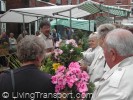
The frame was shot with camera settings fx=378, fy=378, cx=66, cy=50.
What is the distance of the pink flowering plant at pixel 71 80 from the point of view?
3.75 meters

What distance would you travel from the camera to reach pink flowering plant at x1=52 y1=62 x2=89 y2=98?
3.75 metres

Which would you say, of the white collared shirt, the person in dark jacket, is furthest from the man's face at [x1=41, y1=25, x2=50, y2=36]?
the white collared shirt

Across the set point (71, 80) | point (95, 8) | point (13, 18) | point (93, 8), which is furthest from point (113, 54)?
point (13, 18)

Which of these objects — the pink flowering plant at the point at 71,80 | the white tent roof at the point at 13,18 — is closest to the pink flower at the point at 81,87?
the pink flowering plant at the point at 71,80

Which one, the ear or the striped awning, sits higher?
the striped awning

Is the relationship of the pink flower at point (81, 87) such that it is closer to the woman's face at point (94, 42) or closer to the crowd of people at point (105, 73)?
the crowd of people at point (105, 73)

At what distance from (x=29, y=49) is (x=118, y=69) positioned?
972 millimetres

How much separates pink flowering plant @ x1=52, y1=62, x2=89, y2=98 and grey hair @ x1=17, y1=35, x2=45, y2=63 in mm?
296

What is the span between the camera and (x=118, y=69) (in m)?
3.16

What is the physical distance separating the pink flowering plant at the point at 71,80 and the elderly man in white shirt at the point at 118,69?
0.55 m

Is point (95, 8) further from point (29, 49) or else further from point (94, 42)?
point (29, 49)

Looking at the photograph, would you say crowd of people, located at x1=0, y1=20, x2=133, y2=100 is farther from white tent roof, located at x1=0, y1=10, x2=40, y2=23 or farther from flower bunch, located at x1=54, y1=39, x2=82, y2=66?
white tent roof, located at x1=0, y1=10, x2=40, y2=23

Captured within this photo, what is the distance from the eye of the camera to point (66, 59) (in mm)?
4938

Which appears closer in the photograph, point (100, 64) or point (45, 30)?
point (100, 64)
